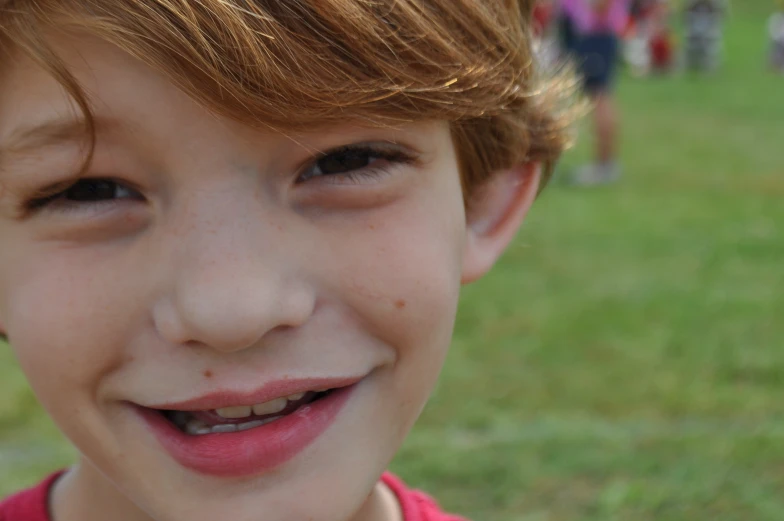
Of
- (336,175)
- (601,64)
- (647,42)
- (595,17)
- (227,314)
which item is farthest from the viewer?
(647,42)

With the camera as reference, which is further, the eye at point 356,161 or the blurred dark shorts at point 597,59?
the blurred dark shorts at point 597,59

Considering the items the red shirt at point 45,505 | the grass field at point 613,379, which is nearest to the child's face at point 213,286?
the red shirt at point 45,505

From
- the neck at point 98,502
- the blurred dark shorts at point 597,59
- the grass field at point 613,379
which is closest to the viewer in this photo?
the neck at point 98,502

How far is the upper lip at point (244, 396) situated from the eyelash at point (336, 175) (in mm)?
215

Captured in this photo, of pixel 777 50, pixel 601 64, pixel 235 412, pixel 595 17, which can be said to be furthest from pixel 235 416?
pixel 777 50

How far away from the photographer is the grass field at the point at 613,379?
250cm

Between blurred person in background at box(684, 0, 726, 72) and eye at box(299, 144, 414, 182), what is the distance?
45.2ft

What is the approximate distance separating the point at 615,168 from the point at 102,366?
19.7ft

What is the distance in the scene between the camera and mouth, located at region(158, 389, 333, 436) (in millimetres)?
1067

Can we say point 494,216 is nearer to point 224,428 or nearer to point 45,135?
point 224,428

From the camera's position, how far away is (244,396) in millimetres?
1019

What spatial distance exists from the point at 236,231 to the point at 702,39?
14116mm

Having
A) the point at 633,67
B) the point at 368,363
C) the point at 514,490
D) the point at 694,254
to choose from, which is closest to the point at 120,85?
the point at 368,363

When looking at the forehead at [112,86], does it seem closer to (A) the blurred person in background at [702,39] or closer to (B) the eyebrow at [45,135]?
(B) the eyebrow at [45,135]
